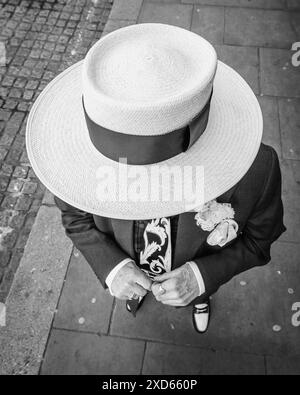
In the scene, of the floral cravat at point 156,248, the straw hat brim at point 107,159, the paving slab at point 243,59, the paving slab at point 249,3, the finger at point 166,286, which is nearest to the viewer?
the straw hat brim at point 107,159

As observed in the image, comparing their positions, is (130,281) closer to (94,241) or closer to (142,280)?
(142,280)

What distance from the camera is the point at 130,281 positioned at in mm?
2057

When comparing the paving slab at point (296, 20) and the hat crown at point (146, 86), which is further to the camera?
the paving slab at point (296, 20)

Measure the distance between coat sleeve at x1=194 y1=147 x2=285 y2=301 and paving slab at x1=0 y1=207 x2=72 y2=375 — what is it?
1678mm

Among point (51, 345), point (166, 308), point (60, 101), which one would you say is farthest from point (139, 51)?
point (51, 345)

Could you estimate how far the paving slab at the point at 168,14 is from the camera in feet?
16.7

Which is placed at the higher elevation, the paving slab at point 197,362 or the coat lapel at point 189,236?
the coat lapel at point 189,236

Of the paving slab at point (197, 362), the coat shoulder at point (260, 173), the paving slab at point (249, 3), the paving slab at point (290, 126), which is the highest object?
the coat shoulder at point (260, 173)

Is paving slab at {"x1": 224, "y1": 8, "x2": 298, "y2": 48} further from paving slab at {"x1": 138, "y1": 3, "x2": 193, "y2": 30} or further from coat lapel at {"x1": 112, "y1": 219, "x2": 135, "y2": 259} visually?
coat lapel at {"x1": 112, "y1": 219, "x2": 135, "y2": 259}

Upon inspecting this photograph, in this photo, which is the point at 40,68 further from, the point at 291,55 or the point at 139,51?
the point at 139,51

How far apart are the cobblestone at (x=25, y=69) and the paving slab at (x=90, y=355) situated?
767 mm

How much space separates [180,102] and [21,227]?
2.84 m

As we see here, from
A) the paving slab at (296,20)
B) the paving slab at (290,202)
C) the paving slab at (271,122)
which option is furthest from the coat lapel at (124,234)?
the paving slab at (296,20)

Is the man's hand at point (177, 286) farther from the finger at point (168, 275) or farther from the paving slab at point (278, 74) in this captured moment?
the paving slab at point (278, 74)
